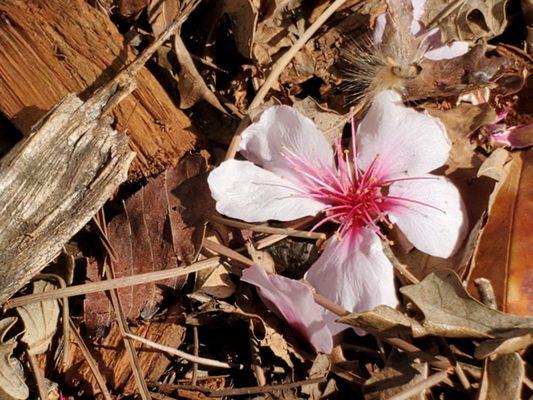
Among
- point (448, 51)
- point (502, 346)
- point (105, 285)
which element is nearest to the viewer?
point (502, 346)

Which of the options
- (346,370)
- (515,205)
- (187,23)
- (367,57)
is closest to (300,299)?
(346,370)

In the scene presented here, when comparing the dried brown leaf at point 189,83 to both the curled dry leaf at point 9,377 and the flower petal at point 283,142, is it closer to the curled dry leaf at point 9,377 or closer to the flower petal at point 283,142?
the flower petal at point 283,142

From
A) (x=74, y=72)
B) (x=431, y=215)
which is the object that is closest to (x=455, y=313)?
(x=431, y=215)

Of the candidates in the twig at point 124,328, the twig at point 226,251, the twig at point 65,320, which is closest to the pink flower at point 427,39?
the twig at point 226,251

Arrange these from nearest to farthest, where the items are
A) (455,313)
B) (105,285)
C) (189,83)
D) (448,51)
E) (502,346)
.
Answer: (502,346) < (455,313) < (105,285) < (189,83) < (448,51)

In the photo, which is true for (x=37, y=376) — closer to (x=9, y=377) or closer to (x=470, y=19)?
(x=9, y=377)

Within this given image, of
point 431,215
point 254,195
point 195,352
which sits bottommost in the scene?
point 431,215

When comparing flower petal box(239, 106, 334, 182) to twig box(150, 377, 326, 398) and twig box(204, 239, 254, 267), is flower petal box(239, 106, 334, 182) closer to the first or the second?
twig box(204, 239, 254, 267)

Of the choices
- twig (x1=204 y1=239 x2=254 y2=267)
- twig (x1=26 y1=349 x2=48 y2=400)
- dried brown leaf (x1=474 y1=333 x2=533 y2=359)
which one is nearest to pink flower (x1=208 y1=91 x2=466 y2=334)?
twig (x1=204 y1=239 x2=254 y2=267)
